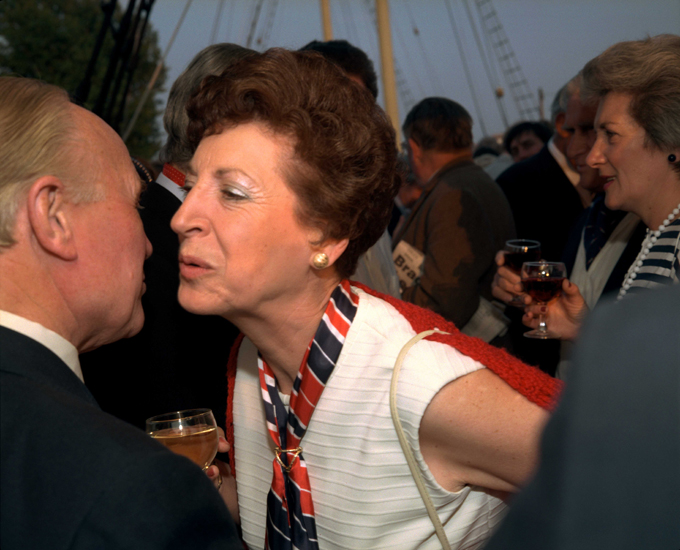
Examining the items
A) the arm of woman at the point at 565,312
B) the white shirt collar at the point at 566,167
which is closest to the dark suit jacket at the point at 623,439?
the arm of woman at the point at 565,312

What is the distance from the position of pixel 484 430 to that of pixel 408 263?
8.27ft

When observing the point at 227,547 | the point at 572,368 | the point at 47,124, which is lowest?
the point at 227,547

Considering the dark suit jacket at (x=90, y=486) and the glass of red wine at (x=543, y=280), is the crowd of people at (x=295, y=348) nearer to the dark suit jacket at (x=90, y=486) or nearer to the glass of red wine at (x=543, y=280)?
the dark suit jacket at (x=90, y=486)

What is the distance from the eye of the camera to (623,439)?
429 mm

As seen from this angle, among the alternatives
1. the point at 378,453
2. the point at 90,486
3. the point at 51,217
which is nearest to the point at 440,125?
the point at 378,453

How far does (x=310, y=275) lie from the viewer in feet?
6.57

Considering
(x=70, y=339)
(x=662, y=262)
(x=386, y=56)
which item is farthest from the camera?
(x=386, y=56)

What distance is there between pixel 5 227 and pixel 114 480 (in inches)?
25.6

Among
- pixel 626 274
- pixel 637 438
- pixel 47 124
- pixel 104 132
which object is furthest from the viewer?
pixel 626 274

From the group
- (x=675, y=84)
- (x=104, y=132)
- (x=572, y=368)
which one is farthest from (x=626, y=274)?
(x=572, y=368)

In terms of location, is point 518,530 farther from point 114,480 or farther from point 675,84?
point 675,84

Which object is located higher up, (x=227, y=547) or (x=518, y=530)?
(x=518, y=530)

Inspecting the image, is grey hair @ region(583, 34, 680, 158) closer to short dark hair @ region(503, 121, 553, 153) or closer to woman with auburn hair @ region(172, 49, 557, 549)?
woman with auburn hair @ region(172, 49, 557, 549)

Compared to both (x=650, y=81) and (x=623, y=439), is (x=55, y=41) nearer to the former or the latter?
(x=650, y=81)
